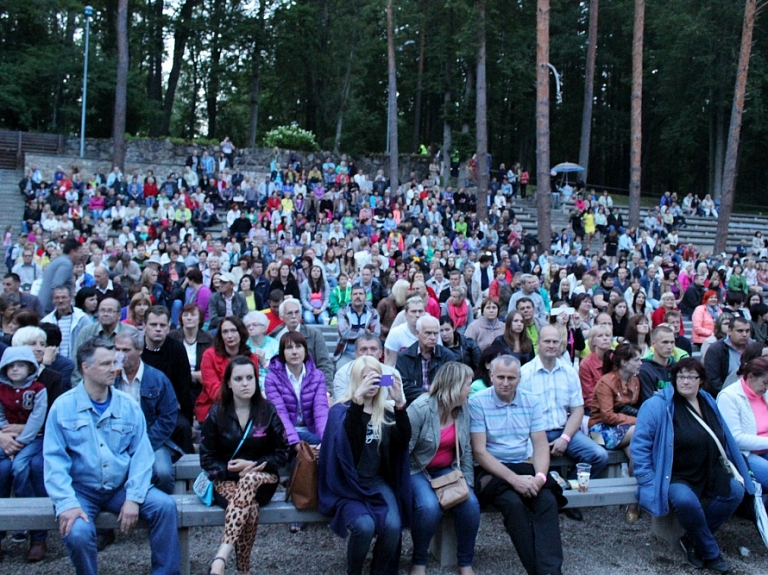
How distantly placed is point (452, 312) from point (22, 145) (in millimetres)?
21909

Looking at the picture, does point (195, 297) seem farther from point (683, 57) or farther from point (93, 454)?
point (683, 57)

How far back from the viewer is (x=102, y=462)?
4.14m

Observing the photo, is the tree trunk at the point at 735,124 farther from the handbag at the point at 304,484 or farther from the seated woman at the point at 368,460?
the handbag at the point at 304,484

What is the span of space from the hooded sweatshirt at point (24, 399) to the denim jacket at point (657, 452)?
383cm

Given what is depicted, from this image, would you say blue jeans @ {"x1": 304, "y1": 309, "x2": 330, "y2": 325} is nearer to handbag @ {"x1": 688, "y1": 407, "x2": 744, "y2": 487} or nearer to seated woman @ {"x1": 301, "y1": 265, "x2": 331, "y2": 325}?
seated woman @ {"x1": 301, "y1": 265, "x2": 331, "y2": 325}

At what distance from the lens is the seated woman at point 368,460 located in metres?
4.26

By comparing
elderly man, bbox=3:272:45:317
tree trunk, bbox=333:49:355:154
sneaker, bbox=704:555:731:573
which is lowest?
sneaker, bbox=704:555:731:573

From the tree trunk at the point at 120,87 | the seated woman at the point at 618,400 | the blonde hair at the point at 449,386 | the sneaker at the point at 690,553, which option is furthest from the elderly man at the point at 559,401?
the tree trunk at the point at 120,87

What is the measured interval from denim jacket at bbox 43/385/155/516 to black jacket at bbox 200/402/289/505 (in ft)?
1.12

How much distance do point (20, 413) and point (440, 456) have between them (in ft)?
8.74

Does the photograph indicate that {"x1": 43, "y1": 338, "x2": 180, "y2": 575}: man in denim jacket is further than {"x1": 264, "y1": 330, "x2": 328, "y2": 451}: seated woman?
No

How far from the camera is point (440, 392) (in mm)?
4633

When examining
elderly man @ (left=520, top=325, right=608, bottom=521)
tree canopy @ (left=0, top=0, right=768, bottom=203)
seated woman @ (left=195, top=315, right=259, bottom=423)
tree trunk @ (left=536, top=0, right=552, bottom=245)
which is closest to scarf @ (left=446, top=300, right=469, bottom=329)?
elderly man @ (left=520, top=325, right=608, bottom=521)

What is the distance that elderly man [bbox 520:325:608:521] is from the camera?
543 centimetres
